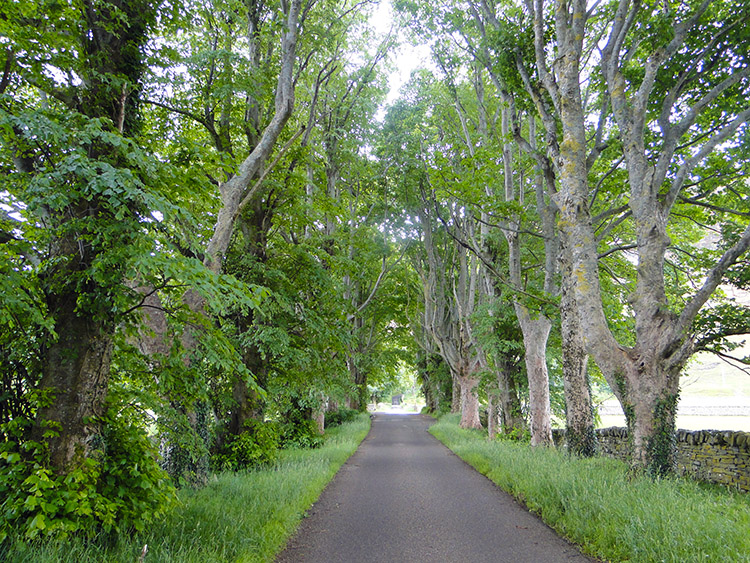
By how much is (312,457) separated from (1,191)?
772 cm

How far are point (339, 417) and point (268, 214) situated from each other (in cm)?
1424

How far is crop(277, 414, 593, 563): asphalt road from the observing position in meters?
4.25

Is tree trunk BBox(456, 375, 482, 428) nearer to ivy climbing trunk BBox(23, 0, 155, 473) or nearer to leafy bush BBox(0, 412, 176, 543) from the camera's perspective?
leafy bush BBox(0, 412, 176, 543)

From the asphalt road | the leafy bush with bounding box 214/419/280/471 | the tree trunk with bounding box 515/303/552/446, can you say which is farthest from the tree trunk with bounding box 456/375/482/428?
the leafy bush with bounding box 214/419/280/471

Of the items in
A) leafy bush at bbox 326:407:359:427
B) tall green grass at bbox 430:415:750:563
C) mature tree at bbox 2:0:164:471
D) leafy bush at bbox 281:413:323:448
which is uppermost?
mature tree at bbox 2:0:164:471

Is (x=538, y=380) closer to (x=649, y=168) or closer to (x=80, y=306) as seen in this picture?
(x=649, y=168)

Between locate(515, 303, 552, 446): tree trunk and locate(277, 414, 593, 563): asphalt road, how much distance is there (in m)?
2.13

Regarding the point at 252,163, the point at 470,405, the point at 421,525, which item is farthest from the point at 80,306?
the point at 470,405

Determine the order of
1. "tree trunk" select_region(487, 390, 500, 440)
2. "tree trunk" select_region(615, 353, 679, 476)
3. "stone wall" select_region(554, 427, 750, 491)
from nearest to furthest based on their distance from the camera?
"tree trunk" select_region(615, 353, 679, 476) → "stone wall" select_region(554, 427, 750, 491) → "tree trunk" select_region(487, 390, 500, 440)

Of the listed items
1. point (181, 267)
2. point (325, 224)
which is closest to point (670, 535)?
point (181, 267)

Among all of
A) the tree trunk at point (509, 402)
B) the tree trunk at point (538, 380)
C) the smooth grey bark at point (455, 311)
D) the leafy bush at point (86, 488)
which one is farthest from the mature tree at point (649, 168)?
the smooth grey bark at point (455, 311)

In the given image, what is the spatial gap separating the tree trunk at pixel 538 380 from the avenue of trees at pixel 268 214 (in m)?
0.05

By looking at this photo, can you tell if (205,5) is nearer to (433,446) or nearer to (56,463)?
(56,463)

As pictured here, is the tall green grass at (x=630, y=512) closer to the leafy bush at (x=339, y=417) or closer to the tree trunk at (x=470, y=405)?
the tree trunk at (x=470, y=405)
